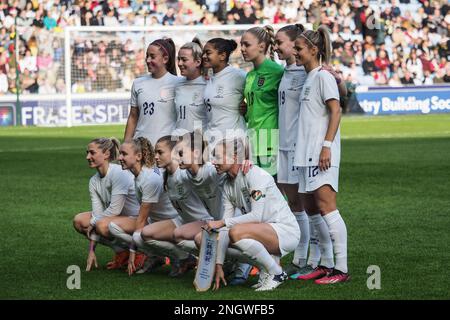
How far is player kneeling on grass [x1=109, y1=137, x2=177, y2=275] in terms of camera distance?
8.15 meters

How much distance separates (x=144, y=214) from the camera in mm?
8227

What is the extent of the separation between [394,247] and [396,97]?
25451 millimetres

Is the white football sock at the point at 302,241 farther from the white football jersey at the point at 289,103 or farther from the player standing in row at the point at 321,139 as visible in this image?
the white football jersey at the point at 289,103

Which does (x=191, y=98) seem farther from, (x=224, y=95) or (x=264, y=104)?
(x=264, y=104)

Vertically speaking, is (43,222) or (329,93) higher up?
(329,93)

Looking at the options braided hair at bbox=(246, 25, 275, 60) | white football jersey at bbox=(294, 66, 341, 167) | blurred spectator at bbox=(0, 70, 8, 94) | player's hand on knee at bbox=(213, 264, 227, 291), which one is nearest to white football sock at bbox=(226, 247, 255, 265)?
player's hand on knee at bbox=(213, 264, 227, 291)

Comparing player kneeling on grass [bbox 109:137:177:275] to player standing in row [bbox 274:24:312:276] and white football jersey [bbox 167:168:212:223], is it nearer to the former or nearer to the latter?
white football jersey [bbox 167:168:212:223]

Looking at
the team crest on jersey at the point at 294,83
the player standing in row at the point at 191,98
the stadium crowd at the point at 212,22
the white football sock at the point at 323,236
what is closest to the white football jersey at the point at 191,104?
the player standing in row at the point at 191,98

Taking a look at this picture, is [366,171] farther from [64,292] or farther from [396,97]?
[396,97]

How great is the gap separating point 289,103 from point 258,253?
1.35 m

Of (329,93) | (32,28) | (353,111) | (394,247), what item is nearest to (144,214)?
(329,93)

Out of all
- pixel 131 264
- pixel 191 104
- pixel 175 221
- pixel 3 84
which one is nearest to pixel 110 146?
pixel 191 104

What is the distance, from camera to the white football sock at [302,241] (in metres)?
8.23

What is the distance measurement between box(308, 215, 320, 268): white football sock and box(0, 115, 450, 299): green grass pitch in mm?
313
